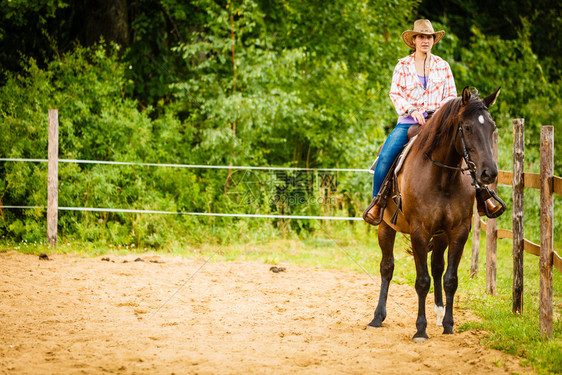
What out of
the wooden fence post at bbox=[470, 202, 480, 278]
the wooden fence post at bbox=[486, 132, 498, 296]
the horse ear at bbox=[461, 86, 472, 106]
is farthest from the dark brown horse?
the wooden fence post at bbox=[470, 202, 480, 278]

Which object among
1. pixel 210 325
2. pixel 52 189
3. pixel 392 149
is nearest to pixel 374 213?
pixel 392 149

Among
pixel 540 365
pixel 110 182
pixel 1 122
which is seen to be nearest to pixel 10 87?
pixel 1 122

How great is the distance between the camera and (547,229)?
4703 millimetres

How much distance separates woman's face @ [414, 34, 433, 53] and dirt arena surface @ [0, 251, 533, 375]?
2634 mm

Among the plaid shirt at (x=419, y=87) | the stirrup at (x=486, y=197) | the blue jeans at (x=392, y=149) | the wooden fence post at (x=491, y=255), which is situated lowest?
the wooden fence post at (x=491, y=255)

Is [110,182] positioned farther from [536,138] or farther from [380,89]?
[536,138]

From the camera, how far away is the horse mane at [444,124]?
4414 mm

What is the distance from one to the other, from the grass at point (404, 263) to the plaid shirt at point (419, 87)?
6.96 feet

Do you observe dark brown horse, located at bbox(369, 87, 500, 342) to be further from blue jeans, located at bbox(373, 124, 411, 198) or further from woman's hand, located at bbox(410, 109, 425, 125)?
blue jeans, located at bbox(373, 124, 411, 198)

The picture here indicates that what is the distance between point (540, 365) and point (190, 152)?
330 inches

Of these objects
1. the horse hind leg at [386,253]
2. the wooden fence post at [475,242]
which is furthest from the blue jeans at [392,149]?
the wooden fence post at [475,242]

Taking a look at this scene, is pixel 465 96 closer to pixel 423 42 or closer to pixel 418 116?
pixel 418 116

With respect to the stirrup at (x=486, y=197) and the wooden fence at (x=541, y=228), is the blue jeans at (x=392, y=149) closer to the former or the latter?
the stirrup at (x=486, y=197)

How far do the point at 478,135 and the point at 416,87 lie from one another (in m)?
1.26
